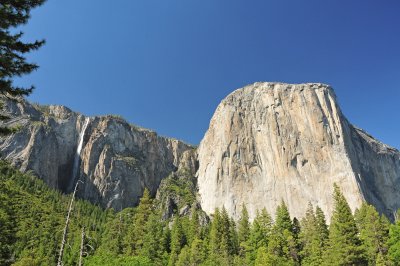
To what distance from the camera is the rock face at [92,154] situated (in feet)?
509

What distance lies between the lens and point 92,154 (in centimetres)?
16925

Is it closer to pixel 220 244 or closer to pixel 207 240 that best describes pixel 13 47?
pixel 220 244

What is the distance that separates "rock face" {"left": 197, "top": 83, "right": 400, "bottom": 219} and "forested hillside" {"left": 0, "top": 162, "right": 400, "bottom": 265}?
172 ft

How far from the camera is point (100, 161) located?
167750 millimetres

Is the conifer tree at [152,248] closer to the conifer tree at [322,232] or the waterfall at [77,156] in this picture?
the conifer tree at [322,232]

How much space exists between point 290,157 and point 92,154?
295 feet

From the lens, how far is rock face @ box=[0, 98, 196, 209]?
6107 inches

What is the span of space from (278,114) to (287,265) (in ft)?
350

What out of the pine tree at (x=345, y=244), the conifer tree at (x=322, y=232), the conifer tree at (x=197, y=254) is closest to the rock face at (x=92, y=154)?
the conifer tree at (x=197, y=254)

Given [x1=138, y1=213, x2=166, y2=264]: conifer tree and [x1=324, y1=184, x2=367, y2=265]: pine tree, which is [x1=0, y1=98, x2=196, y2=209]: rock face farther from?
[x1=324, y1=184, x2=367, y2=265]: pine tree

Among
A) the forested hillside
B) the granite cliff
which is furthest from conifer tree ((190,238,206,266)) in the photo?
the granite cliff

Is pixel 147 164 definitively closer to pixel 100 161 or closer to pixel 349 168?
pixel 100 161

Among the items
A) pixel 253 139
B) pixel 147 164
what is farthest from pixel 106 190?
pixel 253 139

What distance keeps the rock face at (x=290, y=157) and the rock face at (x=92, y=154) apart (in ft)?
95.9
